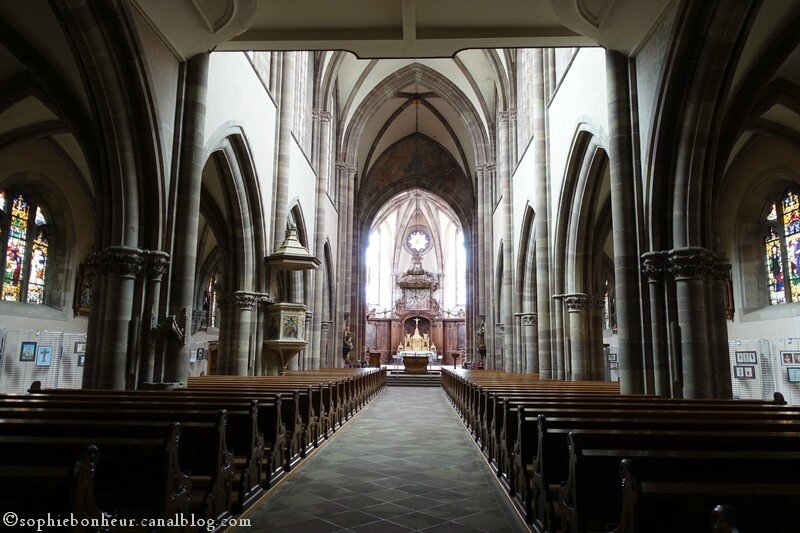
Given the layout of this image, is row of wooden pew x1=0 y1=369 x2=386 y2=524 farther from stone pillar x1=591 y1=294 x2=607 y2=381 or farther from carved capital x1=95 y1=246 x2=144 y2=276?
stone pillar x1=591 y1=294 x2=607 y2=381

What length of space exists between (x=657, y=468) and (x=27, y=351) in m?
14.8

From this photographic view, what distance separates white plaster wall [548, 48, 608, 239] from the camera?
11.4 m

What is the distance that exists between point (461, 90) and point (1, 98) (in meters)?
20.9

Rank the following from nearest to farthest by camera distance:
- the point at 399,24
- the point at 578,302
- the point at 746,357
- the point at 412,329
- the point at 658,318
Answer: the point at 658,318 → the point at 399,24 → the point at 578,302 → the point at 746,357 → the point at 412,329

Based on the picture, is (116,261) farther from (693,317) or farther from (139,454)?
(693,317)

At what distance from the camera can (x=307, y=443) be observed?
7566 mm

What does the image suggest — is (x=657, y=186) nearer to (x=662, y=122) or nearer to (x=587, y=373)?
(x=662, y=122)

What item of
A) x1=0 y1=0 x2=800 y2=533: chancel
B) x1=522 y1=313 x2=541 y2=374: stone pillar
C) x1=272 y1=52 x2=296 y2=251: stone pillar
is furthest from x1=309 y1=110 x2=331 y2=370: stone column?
x1=522 y1=313 x2=541 y2=374: stone pillar

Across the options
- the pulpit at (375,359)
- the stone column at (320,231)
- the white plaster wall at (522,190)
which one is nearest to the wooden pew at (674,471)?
the white plaster wall at (522,190)

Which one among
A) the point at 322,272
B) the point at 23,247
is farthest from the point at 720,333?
the point at 322,272

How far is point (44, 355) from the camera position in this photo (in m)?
14.1

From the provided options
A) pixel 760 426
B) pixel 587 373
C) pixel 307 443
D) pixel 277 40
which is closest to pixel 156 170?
pixel 277 40

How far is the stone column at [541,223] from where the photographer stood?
15.7 metres

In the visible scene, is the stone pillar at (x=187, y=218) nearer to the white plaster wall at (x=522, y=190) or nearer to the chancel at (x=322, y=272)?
the chancel at (x=322, y=272)
